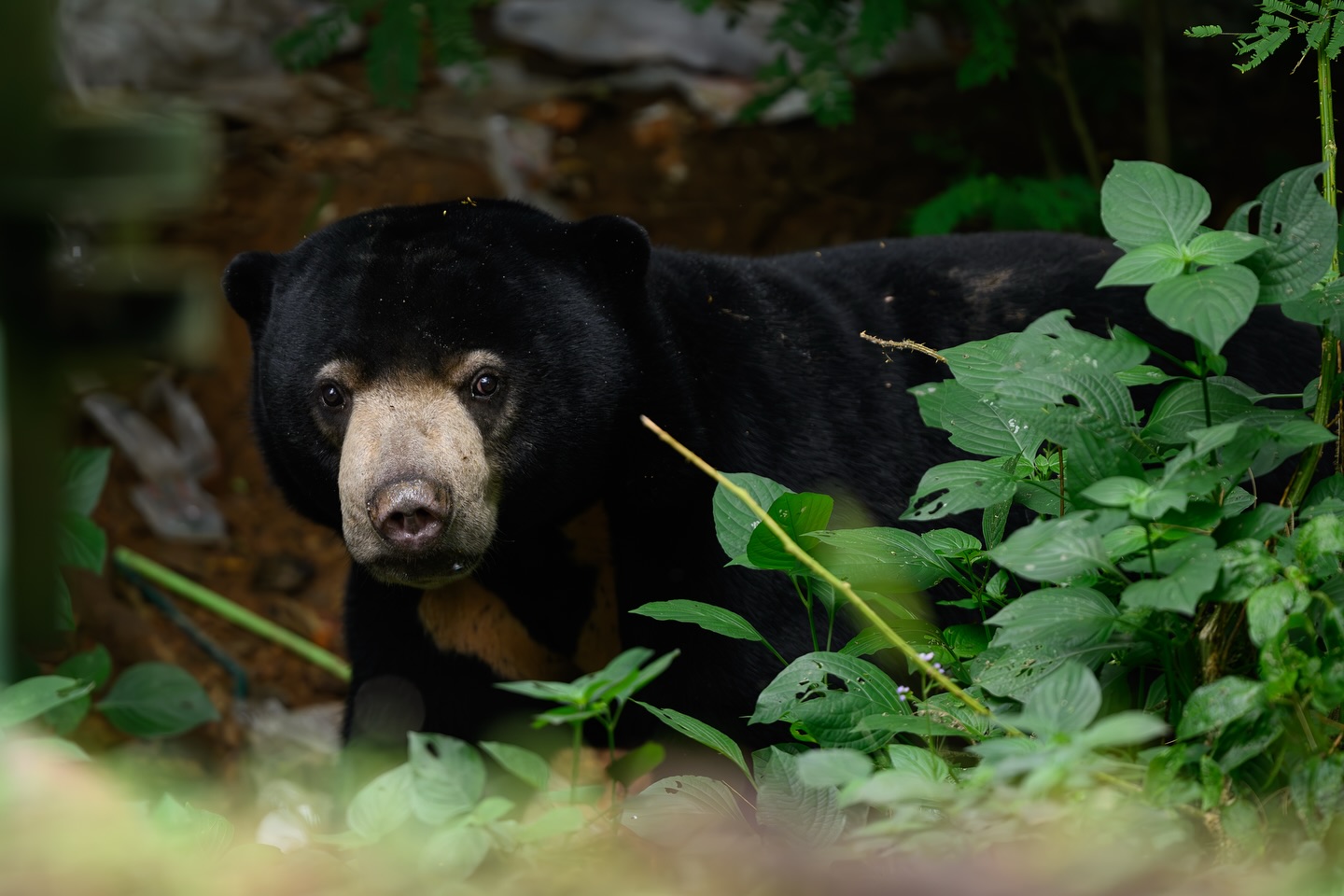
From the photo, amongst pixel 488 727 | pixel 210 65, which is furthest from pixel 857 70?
pixel 210 65

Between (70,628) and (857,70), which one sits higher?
(857,70)

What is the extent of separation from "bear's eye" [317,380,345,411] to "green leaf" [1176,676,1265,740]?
7.62 feet

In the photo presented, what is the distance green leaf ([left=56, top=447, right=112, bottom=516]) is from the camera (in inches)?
169

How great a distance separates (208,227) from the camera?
7.81m

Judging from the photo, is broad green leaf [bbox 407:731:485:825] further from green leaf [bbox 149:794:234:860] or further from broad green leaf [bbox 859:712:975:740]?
broad green leaf [bbox 859:712:975:740]

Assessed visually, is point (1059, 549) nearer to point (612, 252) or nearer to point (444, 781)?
point (444, 781)

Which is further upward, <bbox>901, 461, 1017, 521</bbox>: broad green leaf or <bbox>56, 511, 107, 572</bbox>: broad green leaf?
<bbox>901, 461, 1017, 521</bbox>: broad green leaf

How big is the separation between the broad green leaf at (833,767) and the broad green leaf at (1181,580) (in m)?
0.50

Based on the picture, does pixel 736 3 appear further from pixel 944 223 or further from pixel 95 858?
pixel 95 858

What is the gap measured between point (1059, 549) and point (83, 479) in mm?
3134

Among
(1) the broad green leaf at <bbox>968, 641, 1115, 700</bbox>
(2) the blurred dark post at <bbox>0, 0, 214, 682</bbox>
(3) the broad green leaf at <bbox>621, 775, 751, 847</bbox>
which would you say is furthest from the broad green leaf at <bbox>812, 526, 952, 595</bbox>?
(2) the blurred dark post at <bbox>0, 0, 214, 682</bbox>

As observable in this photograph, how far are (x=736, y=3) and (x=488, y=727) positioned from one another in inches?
145

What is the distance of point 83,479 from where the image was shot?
432cm

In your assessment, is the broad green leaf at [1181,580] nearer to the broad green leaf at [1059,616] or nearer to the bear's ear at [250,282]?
the broad green leaf at [1059,616]
